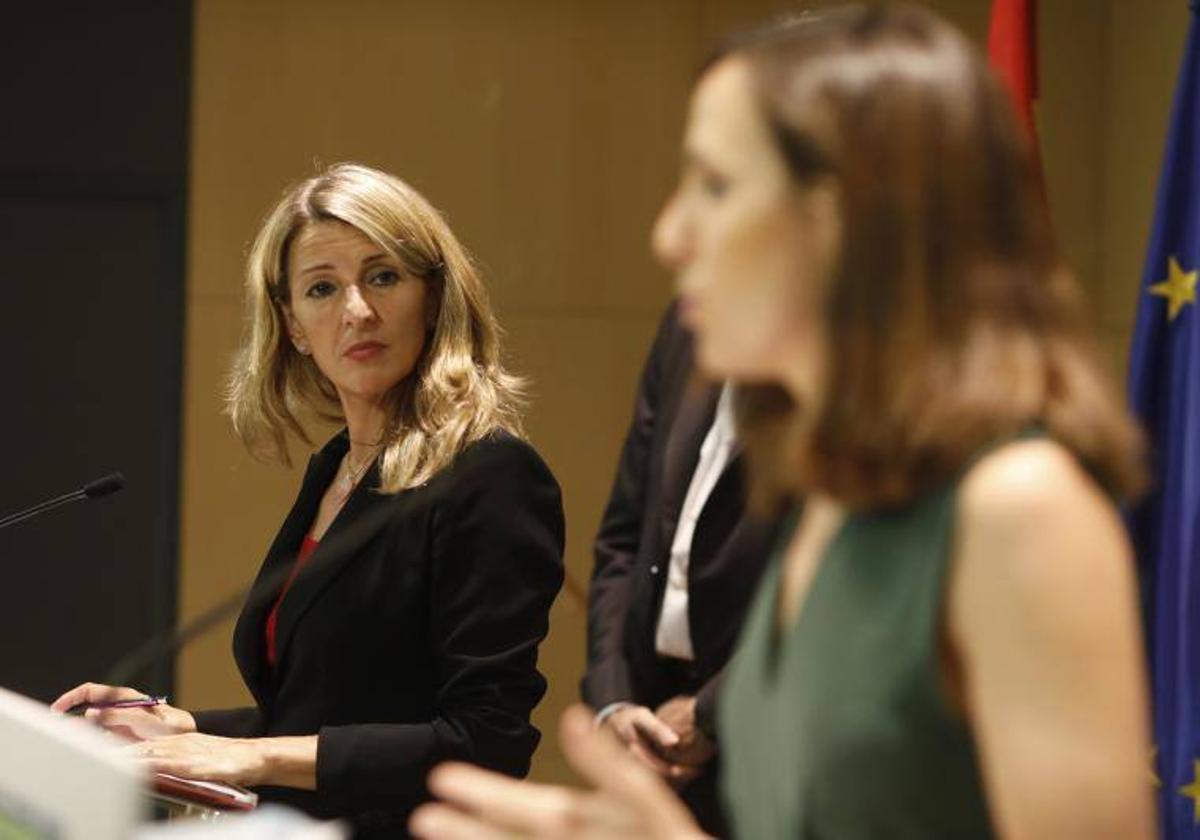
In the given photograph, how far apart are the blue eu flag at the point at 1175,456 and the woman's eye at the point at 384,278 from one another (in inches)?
45.7

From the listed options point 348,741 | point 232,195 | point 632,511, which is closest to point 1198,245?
→ point 632,511

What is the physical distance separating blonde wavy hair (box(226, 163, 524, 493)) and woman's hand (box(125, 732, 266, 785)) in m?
0.35

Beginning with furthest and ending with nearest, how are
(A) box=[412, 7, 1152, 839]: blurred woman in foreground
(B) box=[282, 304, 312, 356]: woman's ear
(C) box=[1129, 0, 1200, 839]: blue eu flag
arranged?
(C) box=[1129, 0, 1200, 839]: blue eu flag → (B) box=[282, 304, 312, 356]: woman's ear → (A) box=[412, 7, 1152, 839]: blurred woman in foreground

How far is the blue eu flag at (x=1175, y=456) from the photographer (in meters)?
2.57

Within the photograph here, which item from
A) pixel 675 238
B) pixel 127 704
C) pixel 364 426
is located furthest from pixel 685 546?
pixel 675 238

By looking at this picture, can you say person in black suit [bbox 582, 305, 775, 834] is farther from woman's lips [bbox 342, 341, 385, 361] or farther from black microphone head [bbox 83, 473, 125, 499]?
black microphone head [bbox 83, 473, 125, 499]

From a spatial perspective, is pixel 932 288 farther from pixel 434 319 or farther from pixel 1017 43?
pixel 1017 43

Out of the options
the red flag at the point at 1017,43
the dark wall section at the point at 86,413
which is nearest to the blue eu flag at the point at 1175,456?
the red flag at the point at 1017,43

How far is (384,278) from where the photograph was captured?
2252 millimetres

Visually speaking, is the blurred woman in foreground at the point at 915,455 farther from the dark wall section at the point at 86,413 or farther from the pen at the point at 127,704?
the dark wall section at the point at 86,413

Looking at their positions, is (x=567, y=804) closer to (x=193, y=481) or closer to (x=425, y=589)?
(x=425, y=589)

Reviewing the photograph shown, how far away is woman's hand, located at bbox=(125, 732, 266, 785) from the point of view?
1897 mm

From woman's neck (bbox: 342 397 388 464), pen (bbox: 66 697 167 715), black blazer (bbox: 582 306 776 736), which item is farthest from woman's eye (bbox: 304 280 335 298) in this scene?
pen (bbox: 66 697 167 715)

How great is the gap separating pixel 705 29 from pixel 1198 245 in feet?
6.21
